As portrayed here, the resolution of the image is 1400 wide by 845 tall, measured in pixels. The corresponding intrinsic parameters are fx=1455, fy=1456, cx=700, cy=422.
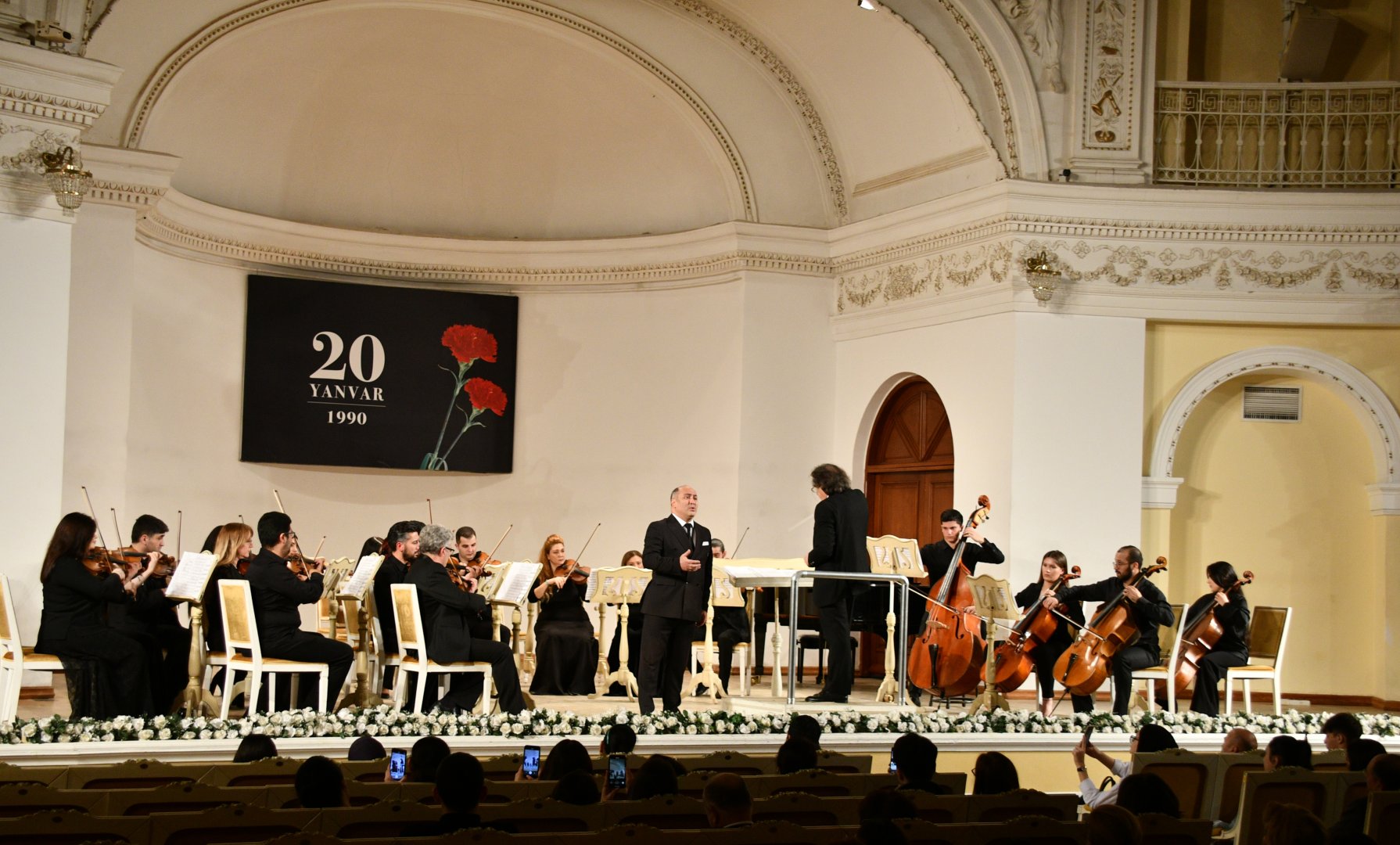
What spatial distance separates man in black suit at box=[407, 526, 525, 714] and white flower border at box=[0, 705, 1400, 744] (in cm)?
65

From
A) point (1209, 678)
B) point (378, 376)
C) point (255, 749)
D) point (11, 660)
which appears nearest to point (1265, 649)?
point (1209, 678)

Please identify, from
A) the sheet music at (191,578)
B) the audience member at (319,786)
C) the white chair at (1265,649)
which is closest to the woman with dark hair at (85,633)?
the sheet music at (191,578)

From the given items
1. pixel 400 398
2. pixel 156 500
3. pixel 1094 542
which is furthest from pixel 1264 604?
pixel 156 500

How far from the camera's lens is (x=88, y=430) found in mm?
10273

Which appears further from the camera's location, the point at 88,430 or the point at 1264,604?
the point at 1264,604

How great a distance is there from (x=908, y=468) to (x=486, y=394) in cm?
383

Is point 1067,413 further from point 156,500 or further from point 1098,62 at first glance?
point 156,500

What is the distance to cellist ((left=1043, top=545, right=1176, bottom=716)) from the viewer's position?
8656 millimetres

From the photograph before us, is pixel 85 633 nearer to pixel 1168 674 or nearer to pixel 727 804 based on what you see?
pixel 727 804

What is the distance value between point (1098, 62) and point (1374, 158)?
2199 millimetres

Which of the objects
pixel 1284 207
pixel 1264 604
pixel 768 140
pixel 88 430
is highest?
pixel 768 140

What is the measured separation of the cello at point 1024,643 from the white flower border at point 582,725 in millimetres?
533

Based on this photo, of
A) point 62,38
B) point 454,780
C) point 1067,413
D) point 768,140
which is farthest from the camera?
point 768,140

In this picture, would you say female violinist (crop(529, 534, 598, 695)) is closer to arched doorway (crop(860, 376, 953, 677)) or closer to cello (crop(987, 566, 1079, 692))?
arched doorway (crop(860, 376, 953, 677))
